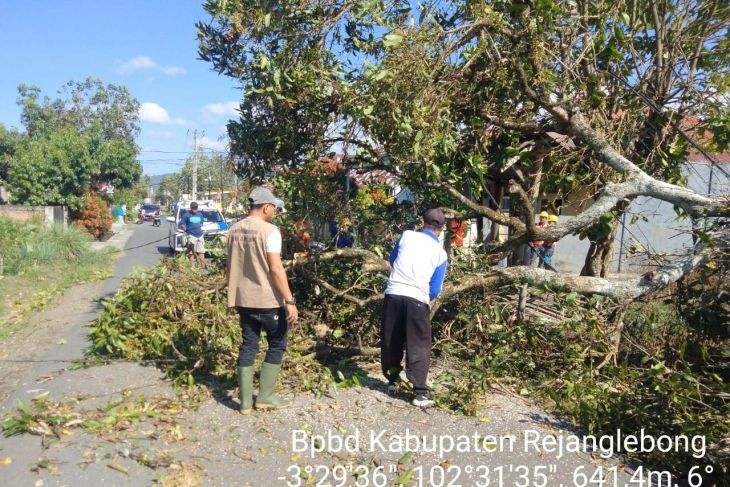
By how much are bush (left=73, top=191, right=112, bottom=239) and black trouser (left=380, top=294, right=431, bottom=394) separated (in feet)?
78.4

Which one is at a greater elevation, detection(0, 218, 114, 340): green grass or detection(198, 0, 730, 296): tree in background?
detection(198, 0, 730, 296): tree in background

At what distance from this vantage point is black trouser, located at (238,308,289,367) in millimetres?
4258

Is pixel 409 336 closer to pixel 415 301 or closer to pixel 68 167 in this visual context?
pixel 415 301

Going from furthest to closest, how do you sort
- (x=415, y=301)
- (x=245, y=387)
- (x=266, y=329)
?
(x=415, y=301) → (x=266, y=329) → (x=245, y=387)

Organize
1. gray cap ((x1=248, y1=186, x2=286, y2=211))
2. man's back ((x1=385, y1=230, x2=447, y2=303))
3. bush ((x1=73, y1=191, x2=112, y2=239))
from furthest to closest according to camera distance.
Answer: bush ((x1=73, y1=191, x2=112, y2=239))
man's back ((x1=385, y1=230, x2=447, y2=303))
gray cap ((x1=248, y1=186, x2=286, y2=211))

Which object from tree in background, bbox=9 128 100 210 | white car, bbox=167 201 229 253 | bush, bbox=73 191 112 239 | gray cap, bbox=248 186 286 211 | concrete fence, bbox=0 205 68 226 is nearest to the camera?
gray cap, bbox=248 186 286 211

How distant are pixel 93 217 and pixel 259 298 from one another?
24471 mm

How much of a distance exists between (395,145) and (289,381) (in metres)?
2.34

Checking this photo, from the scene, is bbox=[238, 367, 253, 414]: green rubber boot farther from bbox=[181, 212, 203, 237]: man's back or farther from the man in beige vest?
bbox=[181, 212, 203, 237]: man's back

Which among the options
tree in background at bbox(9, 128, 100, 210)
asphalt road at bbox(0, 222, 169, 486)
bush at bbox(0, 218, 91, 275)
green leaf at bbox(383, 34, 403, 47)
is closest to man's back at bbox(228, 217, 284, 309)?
asphalt road at bbox(0, 222, 169, 486)

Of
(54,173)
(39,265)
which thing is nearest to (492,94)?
(39,265)

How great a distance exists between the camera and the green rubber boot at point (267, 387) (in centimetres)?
427

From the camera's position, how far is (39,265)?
42.1ft

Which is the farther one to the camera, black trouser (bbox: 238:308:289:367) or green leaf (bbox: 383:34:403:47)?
green leaf (bbox: 383:34:403:47)
